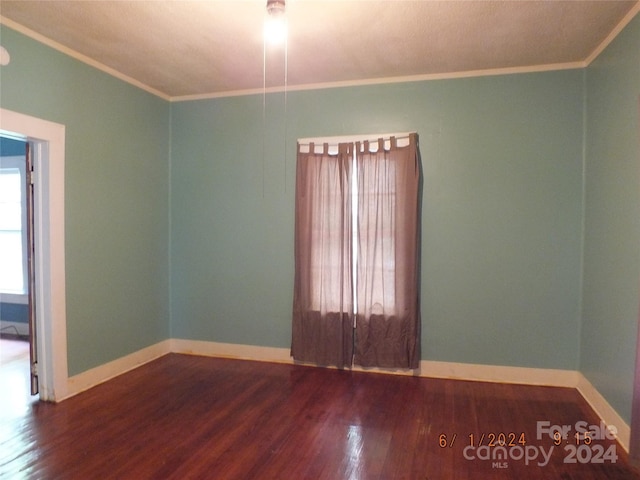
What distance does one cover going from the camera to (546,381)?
10.9ft

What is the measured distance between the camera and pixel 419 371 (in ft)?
11.7

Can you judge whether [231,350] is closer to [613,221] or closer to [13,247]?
[13,247]

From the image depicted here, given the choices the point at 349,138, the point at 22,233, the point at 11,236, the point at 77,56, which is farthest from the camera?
the point at 11,236

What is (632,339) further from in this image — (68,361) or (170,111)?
(170,111)

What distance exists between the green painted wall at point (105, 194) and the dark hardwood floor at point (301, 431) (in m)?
0.52

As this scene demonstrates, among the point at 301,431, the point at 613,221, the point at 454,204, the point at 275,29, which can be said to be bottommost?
the point at 301,431

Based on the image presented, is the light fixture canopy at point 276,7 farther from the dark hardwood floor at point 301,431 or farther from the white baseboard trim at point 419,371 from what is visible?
the white baseboard trim at point 419,371

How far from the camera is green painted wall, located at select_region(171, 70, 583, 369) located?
3.28 m

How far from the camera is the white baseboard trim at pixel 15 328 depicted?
16.0ft

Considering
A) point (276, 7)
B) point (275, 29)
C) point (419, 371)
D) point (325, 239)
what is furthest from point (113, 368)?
point (276, 7)

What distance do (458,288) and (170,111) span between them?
3215mm

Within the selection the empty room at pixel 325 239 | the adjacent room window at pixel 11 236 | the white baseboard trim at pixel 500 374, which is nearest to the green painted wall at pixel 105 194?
the empty room at pixel 325 239

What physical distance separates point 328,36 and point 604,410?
309 centimetres

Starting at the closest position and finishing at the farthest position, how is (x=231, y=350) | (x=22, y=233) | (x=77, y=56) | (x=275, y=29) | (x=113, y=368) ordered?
(x=275, y=29) → (x=77, y=56) → (x=113, y=368) → (x=231, y=350) → (x=22, y=233)
